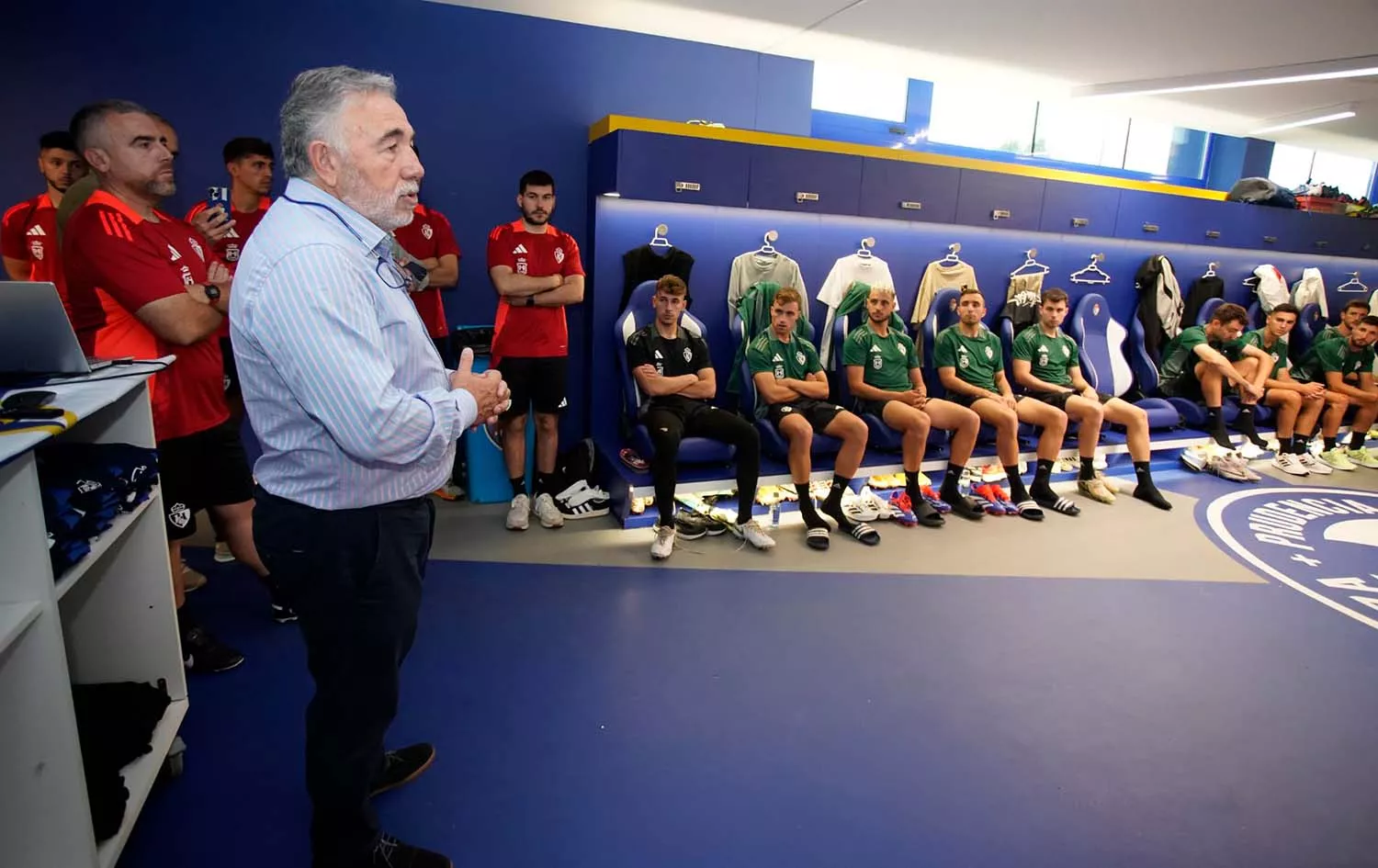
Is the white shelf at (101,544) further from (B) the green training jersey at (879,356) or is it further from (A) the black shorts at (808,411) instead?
(B) the green training jersey at (879,356)

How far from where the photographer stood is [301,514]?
1.20 metres

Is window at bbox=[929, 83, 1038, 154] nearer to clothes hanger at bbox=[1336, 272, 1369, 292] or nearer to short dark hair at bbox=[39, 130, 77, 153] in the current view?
clothes hanger at bbox=[1336, 272, 1369, 292]

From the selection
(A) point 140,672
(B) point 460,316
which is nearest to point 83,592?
(A) point 140,672

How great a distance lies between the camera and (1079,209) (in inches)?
196

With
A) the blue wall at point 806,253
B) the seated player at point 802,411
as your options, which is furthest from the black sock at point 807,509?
the blue wall at point 806,253

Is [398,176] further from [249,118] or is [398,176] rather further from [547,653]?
[249,118]

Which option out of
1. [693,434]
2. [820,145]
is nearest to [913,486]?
[693,434]

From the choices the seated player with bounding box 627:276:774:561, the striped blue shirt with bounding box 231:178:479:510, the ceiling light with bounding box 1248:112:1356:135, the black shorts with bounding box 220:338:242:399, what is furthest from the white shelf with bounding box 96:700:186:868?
the ceiling light with bounding box 1248:112:1356:135

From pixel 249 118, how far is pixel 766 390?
111 inches

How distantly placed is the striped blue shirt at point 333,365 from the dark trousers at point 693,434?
6.73ft

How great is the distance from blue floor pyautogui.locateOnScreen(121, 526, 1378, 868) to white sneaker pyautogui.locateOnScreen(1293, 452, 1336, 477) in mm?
2780

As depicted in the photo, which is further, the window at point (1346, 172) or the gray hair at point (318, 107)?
the window at point (1346, 172)

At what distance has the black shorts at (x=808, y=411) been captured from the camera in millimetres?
3666

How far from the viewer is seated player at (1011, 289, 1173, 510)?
439 centimetres
